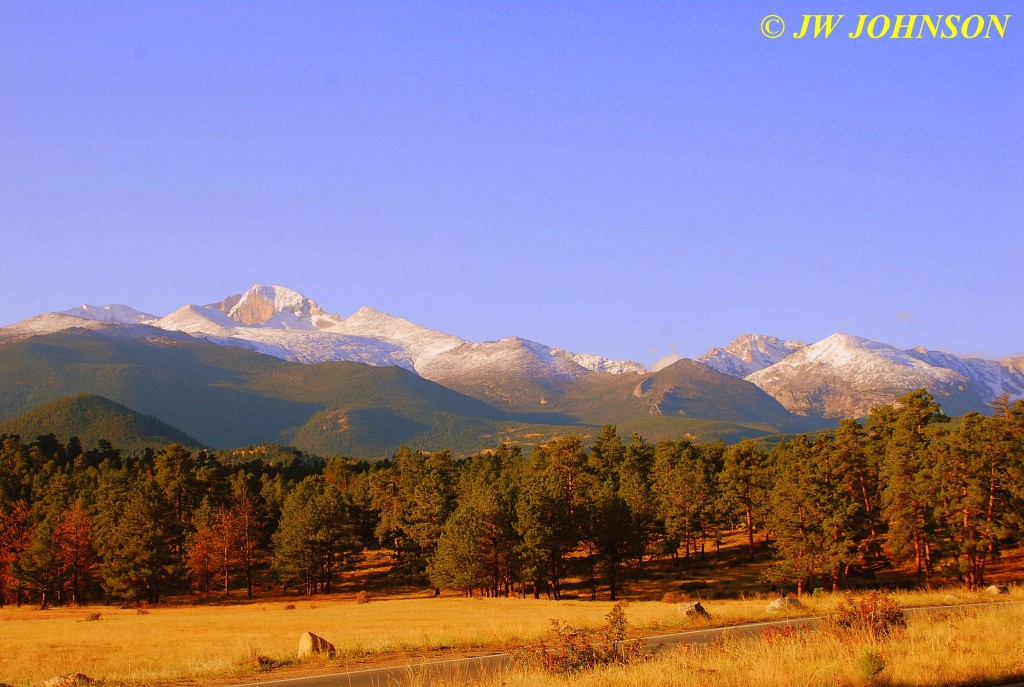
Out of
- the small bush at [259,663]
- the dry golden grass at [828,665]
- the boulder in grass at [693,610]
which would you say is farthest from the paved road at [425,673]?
the boulder in grass at [693,610]

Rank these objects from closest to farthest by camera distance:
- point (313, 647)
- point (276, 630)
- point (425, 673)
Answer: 1. point (425, 673)
2. point (313, 647)
3. point (276, 630)

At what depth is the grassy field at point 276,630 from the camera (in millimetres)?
30172

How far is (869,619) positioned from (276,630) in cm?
4443

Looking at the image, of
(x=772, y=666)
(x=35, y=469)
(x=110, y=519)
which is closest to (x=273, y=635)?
(x=772, y=666)

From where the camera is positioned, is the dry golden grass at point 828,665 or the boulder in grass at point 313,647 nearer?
the dry golden grass at point 828,665

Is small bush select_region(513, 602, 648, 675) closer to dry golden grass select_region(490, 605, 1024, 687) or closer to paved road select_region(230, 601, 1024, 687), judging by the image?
dry golden grass select_region(490, 605, 1024, 687)

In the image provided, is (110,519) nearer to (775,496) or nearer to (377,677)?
(775,496)

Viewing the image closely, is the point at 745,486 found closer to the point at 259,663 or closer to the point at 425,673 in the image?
the point at 259,663

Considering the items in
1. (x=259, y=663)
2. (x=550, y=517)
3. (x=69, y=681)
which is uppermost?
(x=69, y=681)

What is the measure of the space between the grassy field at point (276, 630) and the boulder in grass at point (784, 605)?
506 millimetres

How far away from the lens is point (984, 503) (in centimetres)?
6888

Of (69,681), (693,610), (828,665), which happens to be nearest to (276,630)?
(693,610)

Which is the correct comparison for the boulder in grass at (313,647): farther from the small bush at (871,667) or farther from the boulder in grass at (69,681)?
the small bush at (871,667)

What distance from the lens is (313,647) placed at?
30500mm
